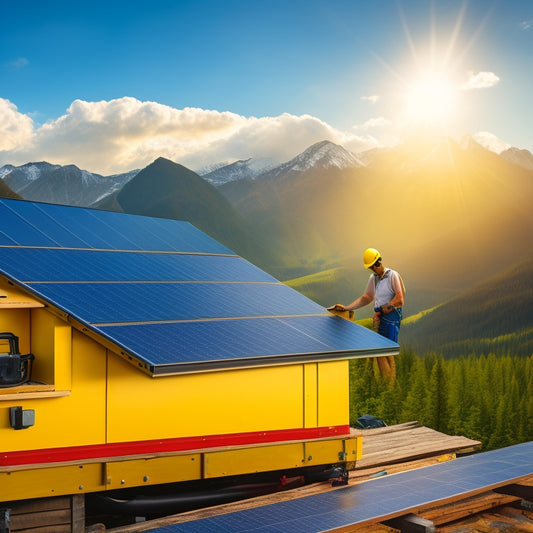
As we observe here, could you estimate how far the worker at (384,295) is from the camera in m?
11.9

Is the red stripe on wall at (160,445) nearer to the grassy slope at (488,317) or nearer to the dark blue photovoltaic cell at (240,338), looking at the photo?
the dark blue photovoltaic cell at (240,338)

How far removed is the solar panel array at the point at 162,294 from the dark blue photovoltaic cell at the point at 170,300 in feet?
0.05

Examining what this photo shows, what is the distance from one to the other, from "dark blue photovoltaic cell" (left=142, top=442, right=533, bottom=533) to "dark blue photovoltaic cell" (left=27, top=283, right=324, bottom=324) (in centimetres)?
241

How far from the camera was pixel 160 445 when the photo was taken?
7312mm

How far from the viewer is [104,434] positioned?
6.98 meters

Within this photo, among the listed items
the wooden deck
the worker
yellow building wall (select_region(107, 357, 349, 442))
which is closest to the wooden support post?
the wooden deck

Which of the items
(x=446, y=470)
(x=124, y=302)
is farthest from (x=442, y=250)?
(x=124, y=302)

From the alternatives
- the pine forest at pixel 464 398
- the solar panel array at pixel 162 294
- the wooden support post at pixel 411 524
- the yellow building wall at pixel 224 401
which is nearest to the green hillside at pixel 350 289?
the pine forest at pixel 464 398

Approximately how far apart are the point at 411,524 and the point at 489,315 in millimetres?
19938

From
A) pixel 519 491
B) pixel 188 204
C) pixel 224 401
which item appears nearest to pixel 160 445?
pixel 224 401

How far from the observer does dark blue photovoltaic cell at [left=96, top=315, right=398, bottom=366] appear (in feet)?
22.2

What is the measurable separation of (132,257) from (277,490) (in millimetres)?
3864

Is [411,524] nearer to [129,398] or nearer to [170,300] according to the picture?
[129,398]

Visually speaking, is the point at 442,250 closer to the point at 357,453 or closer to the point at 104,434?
Result: the point at 357,453
